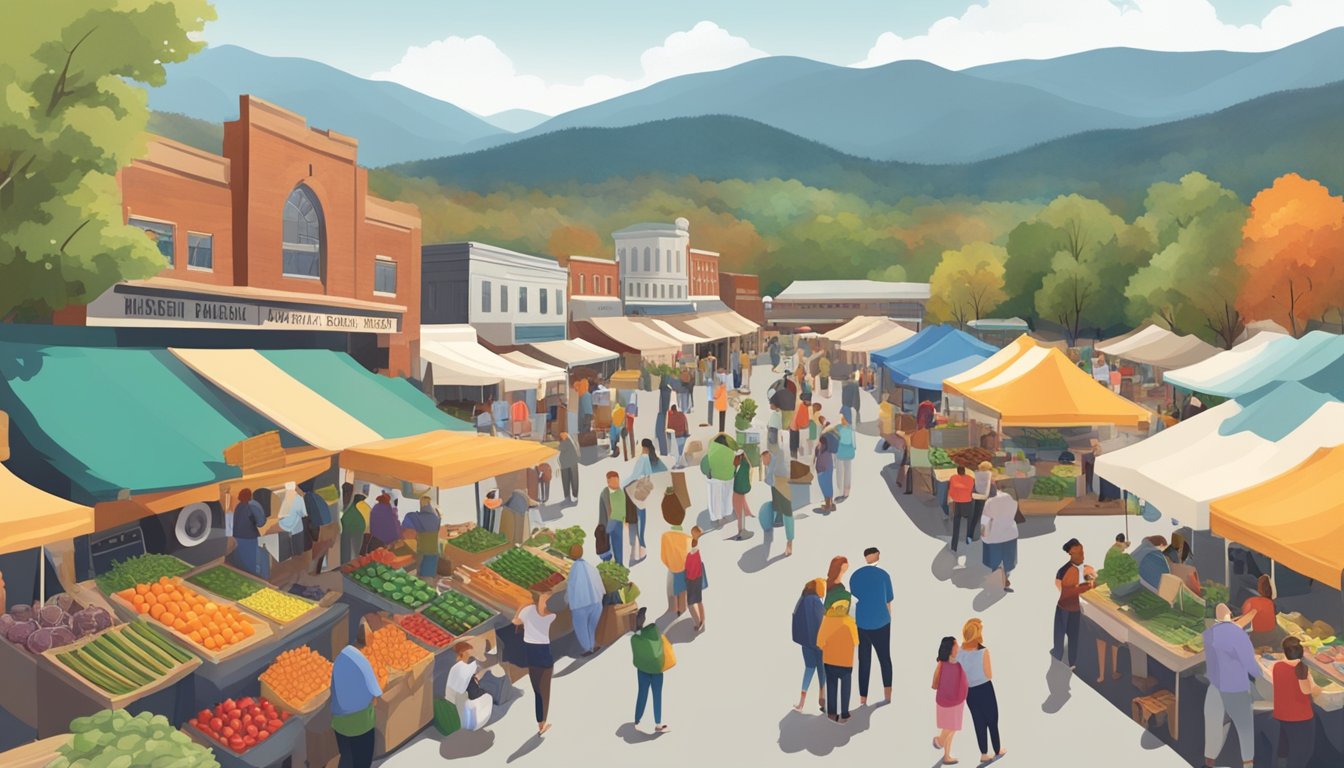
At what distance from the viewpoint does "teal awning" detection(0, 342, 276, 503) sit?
973 cm

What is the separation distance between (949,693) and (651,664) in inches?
102

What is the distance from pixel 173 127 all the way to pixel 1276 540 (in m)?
223

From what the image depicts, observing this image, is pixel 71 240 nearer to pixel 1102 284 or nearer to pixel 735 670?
pixel 735 670

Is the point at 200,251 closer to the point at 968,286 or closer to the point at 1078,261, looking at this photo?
the point at 1078,261

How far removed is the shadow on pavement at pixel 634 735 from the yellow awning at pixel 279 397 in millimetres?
6250

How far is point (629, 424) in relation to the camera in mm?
23047

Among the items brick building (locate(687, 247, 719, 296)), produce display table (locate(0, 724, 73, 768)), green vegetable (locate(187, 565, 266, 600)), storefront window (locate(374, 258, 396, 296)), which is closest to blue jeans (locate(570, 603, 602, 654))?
green vegetable (locate(187, 565, 266, 600))

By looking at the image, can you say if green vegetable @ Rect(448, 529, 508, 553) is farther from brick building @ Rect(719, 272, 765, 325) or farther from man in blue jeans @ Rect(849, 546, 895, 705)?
brick building @ Rect(719, 272, 765, 325)

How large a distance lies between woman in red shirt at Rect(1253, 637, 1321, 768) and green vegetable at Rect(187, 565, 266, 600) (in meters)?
9.27

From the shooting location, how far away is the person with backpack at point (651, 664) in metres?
8.25

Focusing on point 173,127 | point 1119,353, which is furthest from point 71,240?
point 173,127

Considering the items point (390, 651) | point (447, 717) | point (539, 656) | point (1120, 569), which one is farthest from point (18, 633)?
point (1120, 569)

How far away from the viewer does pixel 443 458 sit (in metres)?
11.6

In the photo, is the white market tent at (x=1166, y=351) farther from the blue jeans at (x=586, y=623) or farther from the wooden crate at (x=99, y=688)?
the wooden crate at (x=99, y=688)
